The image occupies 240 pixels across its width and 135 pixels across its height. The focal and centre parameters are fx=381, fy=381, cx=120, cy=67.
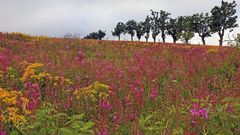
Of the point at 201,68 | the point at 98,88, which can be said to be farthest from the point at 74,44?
the point at 98,88

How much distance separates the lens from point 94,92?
208 inches

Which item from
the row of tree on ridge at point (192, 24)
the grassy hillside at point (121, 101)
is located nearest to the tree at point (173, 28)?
the row of tree on ridge at point (192, 24)

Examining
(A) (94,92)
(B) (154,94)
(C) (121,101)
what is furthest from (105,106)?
(B) (154,94)

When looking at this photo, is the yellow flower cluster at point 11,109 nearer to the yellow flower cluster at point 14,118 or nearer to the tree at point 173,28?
the yellow flower cluster at point 14,118

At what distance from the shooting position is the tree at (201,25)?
3664 inches

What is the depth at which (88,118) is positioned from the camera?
15.8 feet

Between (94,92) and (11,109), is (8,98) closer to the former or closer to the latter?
(11,109)

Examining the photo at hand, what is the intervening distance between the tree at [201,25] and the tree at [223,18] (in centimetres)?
387

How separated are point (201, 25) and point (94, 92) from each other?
305ft

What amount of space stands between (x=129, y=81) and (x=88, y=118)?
2.06 meters

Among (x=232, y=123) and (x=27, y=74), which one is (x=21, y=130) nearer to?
(x=232, y=123)

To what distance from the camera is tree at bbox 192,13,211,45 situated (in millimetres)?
93062

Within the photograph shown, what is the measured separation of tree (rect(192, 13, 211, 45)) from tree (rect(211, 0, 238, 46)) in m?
3.87

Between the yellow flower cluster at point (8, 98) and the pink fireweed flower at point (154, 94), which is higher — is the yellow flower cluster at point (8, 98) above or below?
above
